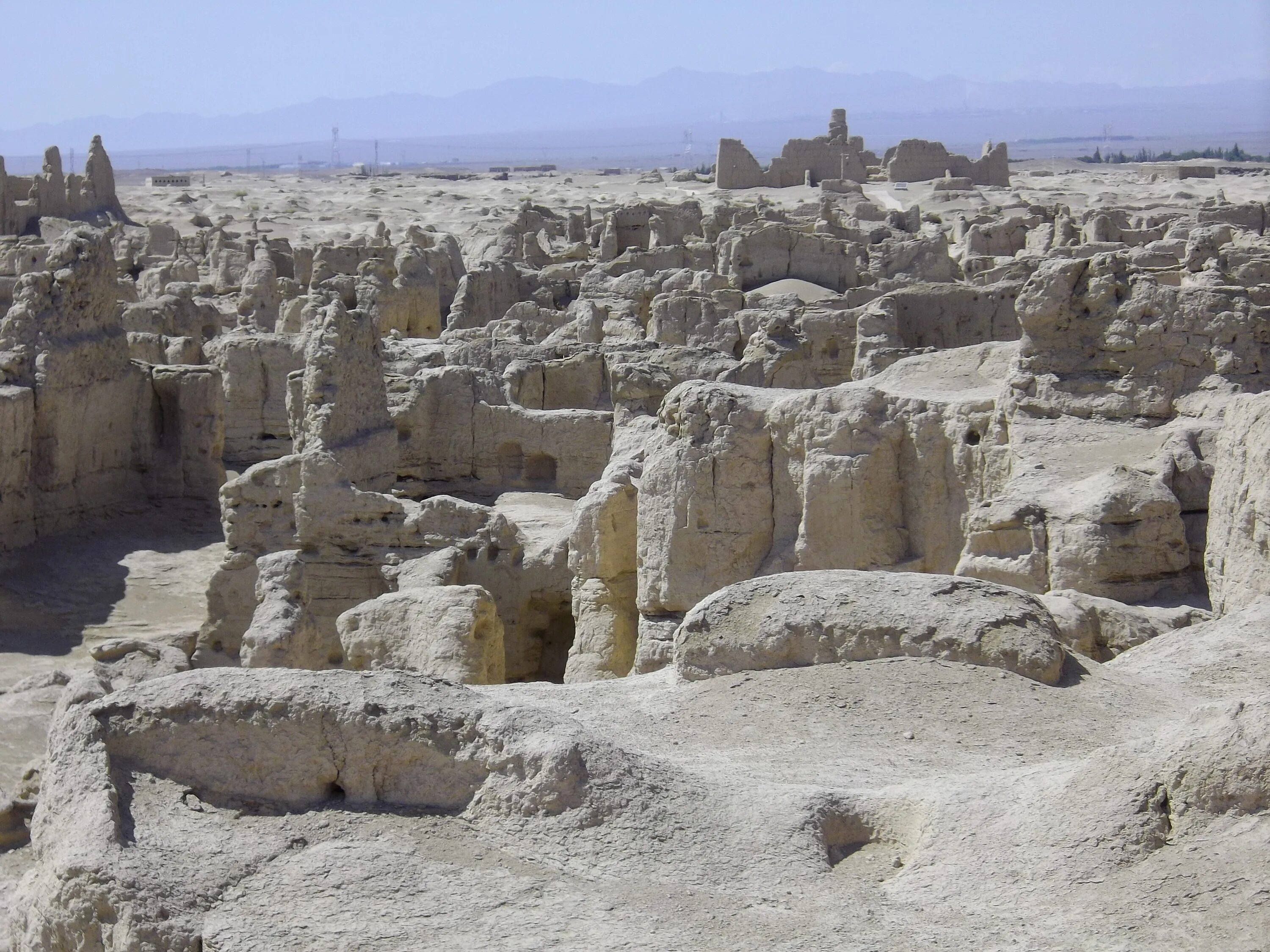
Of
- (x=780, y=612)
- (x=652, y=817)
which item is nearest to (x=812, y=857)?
(x=652, y=817)

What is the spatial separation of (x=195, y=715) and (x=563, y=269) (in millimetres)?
21590

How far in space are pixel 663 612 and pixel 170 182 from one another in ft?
246

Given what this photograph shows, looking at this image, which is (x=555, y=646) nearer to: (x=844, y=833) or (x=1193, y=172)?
(x=844, y=833)

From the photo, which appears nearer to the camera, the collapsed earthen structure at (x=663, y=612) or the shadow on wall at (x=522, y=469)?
the collapsed earthen structure at (x=663, y=612)

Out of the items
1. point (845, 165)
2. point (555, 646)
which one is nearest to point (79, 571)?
point (555, 646)

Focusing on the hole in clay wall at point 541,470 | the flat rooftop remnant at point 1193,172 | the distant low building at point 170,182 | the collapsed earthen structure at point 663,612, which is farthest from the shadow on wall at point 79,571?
the distant low building at point 170,182

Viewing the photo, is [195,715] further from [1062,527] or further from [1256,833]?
[1062,527]

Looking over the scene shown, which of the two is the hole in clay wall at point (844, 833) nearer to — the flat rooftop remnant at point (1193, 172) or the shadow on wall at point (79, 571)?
the shadow on wall at point (79, 571)

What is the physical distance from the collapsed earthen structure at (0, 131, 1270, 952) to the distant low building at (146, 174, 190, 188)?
195ft

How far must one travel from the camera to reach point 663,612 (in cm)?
1005

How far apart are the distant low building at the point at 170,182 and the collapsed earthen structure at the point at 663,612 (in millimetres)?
59360

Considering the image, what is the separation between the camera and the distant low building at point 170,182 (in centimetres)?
7788

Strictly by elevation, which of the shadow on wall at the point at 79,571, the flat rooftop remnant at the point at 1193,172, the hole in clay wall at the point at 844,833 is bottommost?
the shadow on wall at the point at 79,571

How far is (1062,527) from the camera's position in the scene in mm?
8461
